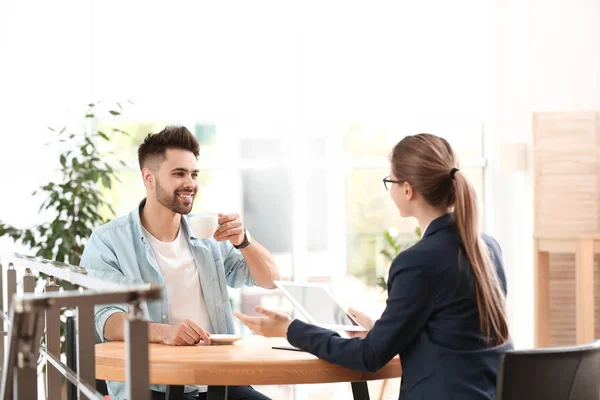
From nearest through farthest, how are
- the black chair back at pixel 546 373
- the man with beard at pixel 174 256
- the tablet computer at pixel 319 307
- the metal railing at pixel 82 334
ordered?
the metal railing at pixel 82 334 → the black chair back at pixel 546 373 → the tablet computer at pixel 319 307 → the man with beard at pixel 174 256

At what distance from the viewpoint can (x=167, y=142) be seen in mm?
2986

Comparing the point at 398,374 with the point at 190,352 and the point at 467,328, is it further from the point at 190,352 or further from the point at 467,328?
the point at 190,352

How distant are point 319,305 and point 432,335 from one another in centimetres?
48

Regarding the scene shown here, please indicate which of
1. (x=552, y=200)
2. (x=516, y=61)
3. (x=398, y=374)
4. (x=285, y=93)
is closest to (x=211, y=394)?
(x=398, y=374)

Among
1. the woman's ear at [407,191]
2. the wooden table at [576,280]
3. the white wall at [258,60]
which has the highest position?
the white wall at [258,60]

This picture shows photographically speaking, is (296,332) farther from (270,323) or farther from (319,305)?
(319,305)

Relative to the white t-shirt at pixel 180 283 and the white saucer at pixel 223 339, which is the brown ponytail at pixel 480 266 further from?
the white t-shirt at pixel 180 283

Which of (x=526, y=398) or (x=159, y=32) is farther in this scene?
(x=159, y=32)

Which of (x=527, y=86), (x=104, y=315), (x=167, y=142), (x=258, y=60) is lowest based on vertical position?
(x=104, y=315)

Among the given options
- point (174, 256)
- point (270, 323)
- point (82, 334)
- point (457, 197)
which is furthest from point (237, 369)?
point (174, 256)

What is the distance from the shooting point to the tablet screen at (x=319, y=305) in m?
2.38

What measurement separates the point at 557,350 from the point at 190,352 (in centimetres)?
97

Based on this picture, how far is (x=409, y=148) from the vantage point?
7.17ft

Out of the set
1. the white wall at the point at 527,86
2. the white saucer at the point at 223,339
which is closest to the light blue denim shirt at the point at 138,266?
the white saucer at the point at 223,339
